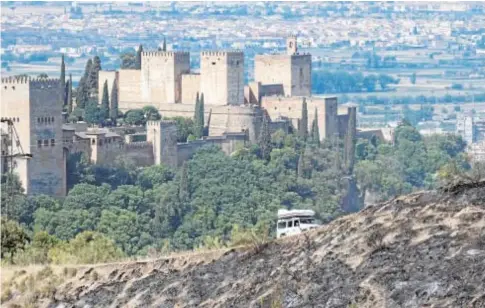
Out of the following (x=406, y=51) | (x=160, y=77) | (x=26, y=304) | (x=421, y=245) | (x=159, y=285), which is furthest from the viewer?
(x=406, y=51)

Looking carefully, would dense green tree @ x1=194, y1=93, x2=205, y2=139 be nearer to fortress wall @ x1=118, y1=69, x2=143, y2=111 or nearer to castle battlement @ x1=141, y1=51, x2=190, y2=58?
fortress wall @ x1=118, y1=69, x2=143, y2=111

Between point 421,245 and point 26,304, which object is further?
point 26,304

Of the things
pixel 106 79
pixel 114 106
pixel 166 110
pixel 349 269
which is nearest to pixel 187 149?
pixel 114 106

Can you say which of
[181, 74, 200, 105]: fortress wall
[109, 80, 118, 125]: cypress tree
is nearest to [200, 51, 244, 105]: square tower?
[181, 74, 200, 105]: fortress wall

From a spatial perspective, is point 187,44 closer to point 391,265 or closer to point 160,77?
point 160,77

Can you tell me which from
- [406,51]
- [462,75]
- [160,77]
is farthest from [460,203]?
[406,51]

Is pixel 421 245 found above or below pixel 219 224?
A: above

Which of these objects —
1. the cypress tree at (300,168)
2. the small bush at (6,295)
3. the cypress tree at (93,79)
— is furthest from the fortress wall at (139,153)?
the small bush at (6,295)

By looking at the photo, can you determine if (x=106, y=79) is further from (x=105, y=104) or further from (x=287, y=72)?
(x=287, y=72)
